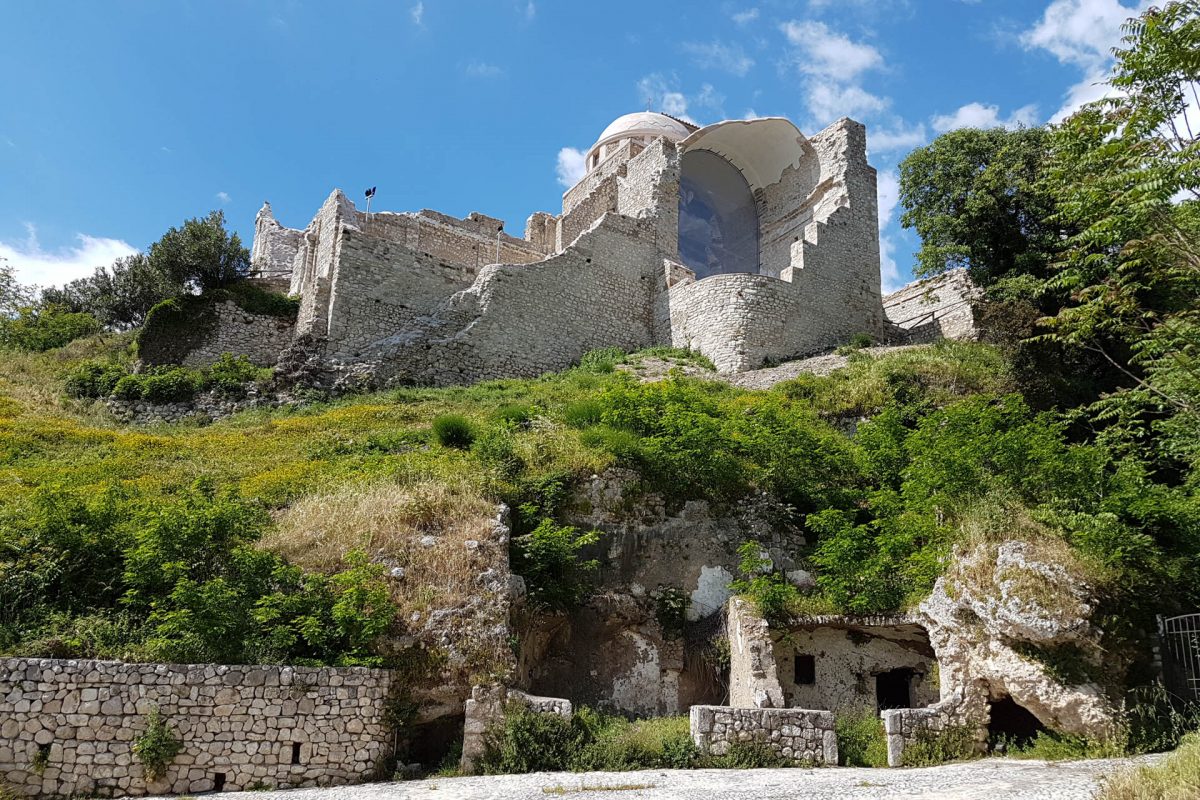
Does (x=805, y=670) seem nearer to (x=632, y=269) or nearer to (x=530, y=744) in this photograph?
(x=530, y=744)

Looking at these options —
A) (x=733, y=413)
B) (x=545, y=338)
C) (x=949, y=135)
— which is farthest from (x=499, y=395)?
(x=949, y=135)

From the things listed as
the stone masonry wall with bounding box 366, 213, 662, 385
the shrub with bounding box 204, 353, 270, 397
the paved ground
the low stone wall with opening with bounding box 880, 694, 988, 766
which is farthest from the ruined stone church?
the paved ground

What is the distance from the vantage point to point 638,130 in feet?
127

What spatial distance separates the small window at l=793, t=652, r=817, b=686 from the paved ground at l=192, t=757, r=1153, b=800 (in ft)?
9.32

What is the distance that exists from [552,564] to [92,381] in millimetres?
14834

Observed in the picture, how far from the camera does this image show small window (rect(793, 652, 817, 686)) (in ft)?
41.3

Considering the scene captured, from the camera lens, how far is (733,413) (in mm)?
17125

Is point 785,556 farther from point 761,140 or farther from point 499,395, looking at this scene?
point 761,140

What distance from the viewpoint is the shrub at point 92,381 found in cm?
2109

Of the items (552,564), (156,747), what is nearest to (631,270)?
(552,564)

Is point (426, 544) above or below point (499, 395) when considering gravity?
below

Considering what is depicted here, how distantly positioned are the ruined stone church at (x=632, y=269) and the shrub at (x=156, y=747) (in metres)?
13.3

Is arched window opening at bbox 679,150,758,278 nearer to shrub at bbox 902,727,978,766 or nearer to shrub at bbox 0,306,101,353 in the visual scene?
shrub at bbox 0,306,101,353

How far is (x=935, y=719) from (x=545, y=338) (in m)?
16.4
